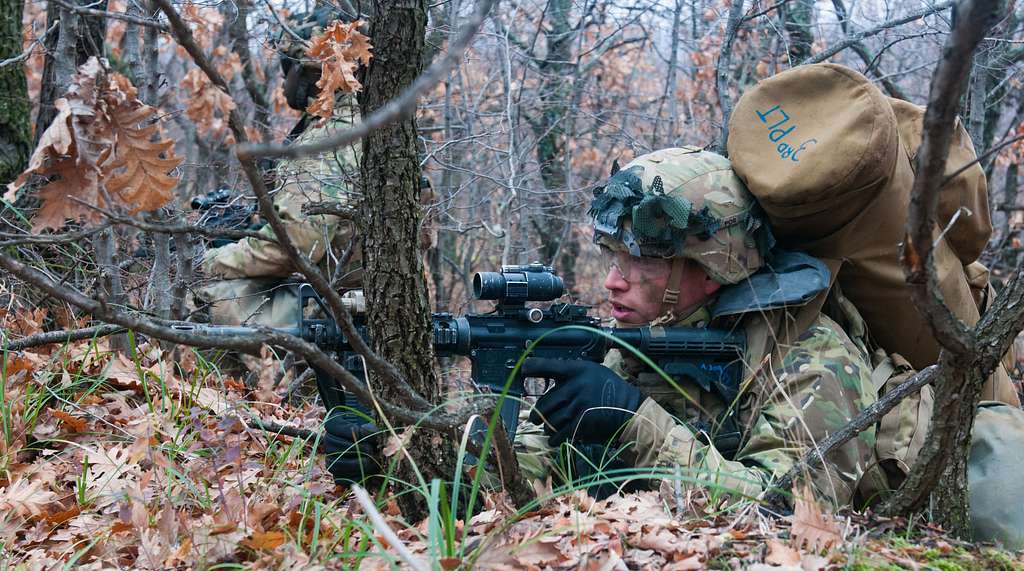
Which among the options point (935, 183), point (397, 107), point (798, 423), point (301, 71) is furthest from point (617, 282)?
point (301, 71)

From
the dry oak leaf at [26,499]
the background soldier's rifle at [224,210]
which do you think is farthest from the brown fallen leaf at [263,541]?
the background soldier's rifle at [224,210]


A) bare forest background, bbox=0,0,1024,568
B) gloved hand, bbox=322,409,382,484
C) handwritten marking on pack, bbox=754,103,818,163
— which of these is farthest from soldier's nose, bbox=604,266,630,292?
gloved hand, bbox=322,409,382,484

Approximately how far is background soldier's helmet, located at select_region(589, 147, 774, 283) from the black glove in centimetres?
60

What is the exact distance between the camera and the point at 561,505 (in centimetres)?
253

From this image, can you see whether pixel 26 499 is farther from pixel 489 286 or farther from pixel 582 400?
pixel 582 400

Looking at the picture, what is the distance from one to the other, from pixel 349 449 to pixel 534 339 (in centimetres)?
88

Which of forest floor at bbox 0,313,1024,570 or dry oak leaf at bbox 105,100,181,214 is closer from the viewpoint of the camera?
dry oak leaf at bbox 105,100,181,214

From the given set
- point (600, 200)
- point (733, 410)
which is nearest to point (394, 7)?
point (600, 200)

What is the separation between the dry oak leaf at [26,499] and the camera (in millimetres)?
2740

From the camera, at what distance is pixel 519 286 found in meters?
3.18

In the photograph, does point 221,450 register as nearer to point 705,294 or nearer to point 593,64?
point 705,294

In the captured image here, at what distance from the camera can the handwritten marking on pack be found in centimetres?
335

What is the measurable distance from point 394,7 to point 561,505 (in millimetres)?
1518

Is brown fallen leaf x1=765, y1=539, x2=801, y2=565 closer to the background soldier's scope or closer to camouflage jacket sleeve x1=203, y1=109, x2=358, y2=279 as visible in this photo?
camouflage jacket sleeve x1=203, y1=109, x2=358, y2=279
